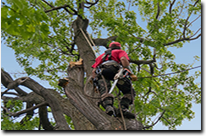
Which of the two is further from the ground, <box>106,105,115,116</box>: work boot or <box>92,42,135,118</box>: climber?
<box>92,42,135,118</box>: climber

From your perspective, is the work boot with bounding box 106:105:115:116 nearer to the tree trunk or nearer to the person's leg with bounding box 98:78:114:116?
the person's leg with bounding box 98:78:114:116

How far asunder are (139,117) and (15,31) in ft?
23.5

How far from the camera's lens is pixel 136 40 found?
7.41m

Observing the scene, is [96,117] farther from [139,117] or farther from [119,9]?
[119,9]

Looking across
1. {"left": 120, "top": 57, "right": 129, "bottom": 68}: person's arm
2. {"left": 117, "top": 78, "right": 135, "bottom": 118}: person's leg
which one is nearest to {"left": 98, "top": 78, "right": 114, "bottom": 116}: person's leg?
{"left": 117, "top": 78, "right": 135, "bottom": 118}: person's leg

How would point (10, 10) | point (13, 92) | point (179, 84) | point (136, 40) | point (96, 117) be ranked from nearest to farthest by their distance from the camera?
point (10, 10)
point (96, 117)
point (13, 92)
point (136, 40)
point (179, 84)

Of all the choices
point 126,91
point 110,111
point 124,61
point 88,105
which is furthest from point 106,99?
point 124,61

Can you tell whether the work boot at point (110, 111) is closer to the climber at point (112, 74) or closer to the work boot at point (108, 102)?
the work boot at point (108, 102)

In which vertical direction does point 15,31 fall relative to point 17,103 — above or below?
above

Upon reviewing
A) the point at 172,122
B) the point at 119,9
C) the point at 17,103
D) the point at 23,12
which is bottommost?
the point at 172,122

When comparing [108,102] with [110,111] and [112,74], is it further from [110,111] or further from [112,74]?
[112,74]

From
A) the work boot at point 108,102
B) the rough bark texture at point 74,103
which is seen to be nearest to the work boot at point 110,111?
the work boot at point 108,102

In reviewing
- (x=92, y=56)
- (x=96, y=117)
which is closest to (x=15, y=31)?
(x=96, y=117)

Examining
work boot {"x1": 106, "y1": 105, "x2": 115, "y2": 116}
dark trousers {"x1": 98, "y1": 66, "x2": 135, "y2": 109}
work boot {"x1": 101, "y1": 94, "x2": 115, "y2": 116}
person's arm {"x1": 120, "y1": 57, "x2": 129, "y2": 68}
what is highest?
person's arm {"x1": 120, "y1": 57, "x2": 129, "y2": 68}
